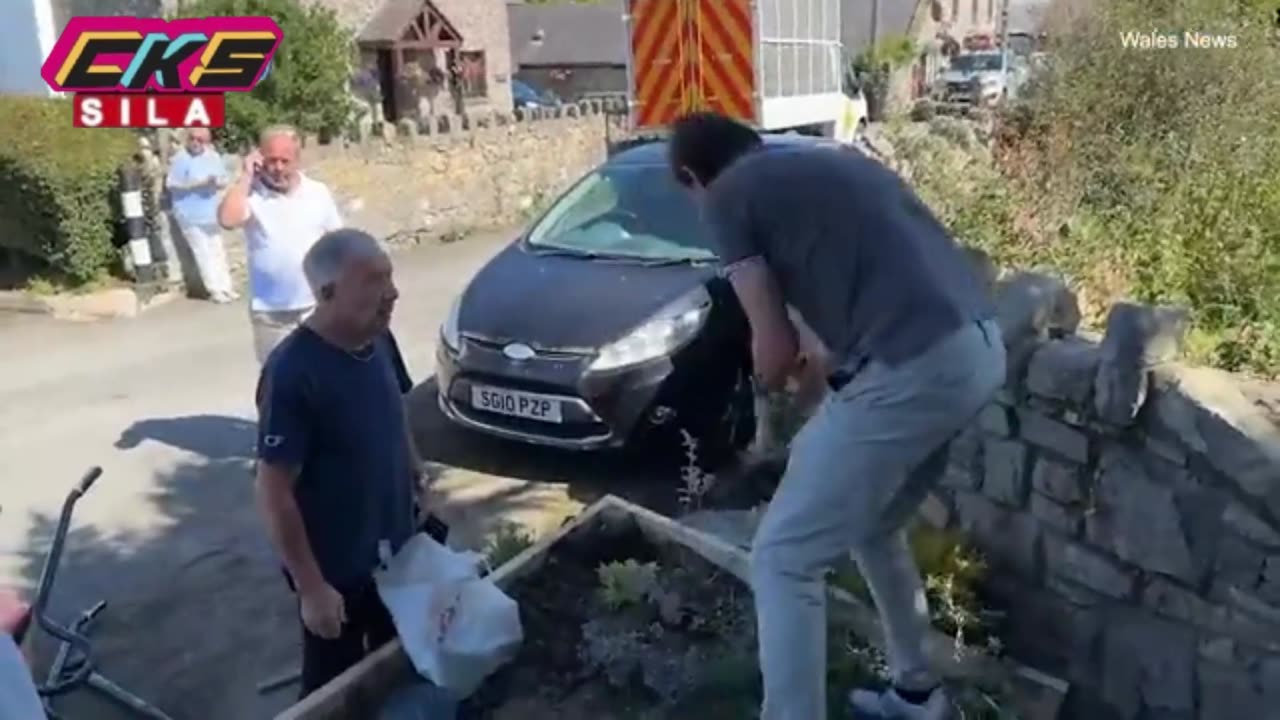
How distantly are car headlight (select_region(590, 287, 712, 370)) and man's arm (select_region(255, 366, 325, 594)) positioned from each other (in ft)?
10.5

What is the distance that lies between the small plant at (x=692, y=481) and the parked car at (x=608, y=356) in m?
0.15

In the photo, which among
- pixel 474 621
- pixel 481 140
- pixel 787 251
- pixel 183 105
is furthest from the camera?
pixel 481 140

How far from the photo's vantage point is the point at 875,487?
3029 mm

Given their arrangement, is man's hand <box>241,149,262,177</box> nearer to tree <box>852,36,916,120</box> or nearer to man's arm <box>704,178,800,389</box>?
man's arm <box>704,178,800,389</box>

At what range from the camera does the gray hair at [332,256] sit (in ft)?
10.6

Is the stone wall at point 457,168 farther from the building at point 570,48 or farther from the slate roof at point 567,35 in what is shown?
the slate roof at point 567,35

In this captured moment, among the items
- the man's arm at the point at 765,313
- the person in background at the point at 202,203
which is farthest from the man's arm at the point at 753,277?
the person in background at the point at 202,203

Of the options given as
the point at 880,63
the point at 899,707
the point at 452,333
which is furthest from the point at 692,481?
the point at 880,63

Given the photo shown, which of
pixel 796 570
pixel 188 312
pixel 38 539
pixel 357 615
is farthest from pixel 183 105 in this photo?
pixel 796 570

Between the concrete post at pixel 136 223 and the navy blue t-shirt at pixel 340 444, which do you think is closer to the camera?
the navy blue t-shirt at pixel 340 444

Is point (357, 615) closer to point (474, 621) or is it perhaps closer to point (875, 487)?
point (474, 621)

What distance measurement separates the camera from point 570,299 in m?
6.69

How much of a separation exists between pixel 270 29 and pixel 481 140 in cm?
466

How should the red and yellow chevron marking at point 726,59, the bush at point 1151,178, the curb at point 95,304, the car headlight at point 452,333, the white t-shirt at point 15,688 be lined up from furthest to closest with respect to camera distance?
the curb at point 95,304 < the red and yellow chevron marking at point 726,59 < the car headlight at point 452,333 < the bush at point 1151,178 < the white t-shirt at point 15,688
